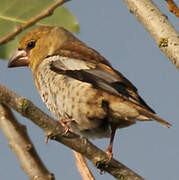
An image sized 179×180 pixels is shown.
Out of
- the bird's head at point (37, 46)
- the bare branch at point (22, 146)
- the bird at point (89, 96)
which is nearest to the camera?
the bare branch at point (22, 146)

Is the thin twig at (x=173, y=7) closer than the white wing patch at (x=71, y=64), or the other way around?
the thin twig at (x=173, y=7)

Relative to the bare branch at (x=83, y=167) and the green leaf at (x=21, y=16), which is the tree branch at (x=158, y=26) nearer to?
→ the green leaf at (x=21, y=16)

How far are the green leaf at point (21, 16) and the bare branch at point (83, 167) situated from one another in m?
0.83

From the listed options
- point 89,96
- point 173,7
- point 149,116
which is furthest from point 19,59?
point 173,7

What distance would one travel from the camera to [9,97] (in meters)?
2.51

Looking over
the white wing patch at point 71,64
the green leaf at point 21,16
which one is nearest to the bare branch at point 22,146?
the green leaf at point 21,16

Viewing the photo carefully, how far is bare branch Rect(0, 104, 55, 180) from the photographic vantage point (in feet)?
7.69

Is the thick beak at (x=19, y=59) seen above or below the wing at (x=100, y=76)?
above

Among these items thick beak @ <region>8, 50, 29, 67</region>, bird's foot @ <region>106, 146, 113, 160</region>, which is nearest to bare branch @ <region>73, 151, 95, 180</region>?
bird's foot @ <region>106, 146, 113, 160</region>

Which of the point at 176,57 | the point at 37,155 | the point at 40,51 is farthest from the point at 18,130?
the point at 40,51

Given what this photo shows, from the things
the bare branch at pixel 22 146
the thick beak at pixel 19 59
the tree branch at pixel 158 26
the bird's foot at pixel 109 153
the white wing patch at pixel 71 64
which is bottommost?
the bird's foot at pixel 109 153

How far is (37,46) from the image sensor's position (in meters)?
6.08

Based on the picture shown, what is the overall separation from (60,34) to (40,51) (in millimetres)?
526

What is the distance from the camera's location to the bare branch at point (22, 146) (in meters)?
2.34
